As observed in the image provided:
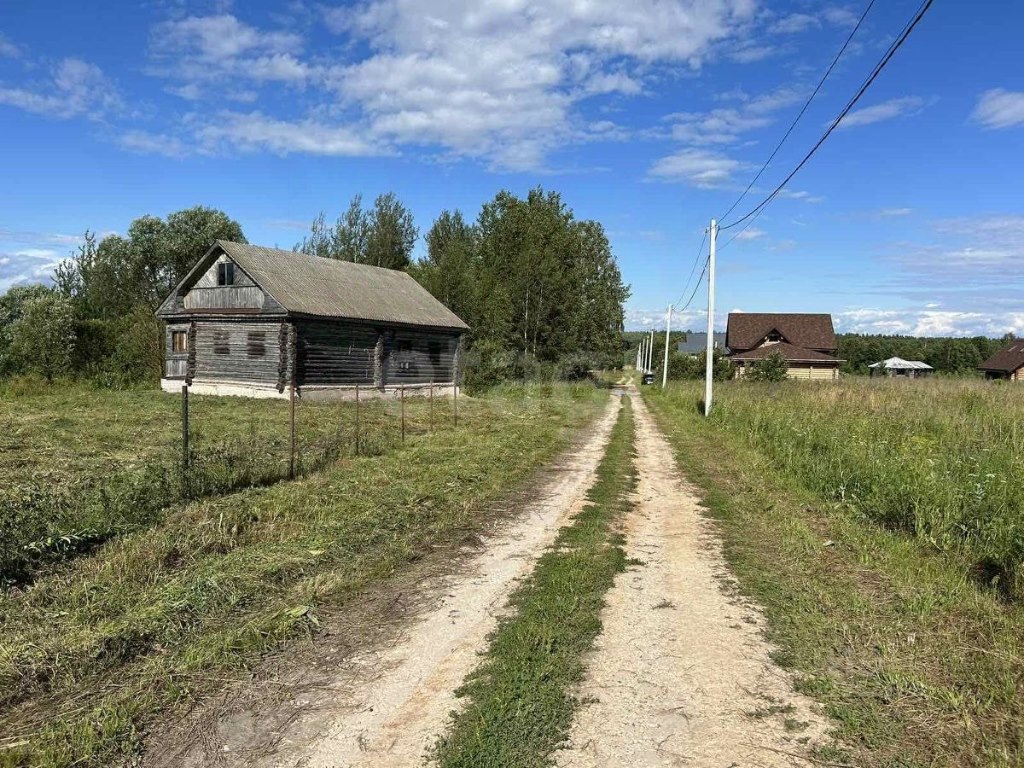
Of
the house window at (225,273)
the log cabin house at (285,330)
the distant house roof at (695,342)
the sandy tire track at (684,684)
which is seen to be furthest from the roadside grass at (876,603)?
the distant house roof at (695,342)

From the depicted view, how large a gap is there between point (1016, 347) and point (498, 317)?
5142 cm

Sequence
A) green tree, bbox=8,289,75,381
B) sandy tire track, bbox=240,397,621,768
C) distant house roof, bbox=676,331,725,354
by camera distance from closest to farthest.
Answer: sandy tire track, bbox=240,397,621,768
green tree, bbox=8,289,75,381
distant house roof, bbox=676,331,725,354

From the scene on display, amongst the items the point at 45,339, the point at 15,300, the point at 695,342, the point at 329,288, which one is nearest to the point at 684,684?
the point at 329,288

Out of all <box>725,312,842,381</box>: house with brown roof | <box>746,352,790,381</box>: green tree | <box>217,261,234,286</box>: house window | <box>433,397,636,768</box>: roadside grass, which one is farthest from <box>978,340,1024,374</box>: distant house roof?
<box>433,397,636,768</box>: roadside grass

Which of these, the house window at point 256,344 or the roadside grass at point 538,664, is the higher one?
the house window at point 256,344

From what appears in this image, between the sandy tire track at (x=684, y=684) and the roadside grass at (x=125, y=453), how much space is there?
16.5 feet

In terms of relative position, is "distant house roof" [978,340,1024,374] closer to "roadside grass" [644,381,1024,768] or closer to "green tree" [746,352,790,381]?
"green tree" [746,352,790,381]

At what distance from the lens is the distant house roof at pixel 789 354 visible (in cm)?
5312

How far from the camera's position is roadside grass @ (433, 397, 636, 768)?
342 centimetres

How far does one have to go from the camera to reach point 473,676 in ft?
13.8

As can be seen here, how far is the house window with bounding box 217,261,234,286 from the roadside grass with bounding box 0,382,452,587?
514 centimetres

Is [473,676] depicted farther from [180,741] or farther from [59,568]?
[59,568]

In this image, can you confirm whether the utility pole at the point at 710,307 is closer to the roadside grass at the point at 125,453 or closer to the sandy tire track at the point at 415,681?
the roadside grass at the point at 125,453

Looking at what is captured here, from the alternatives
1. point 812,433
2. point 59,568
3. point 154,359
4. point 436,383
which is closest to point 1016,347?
point 436,383
